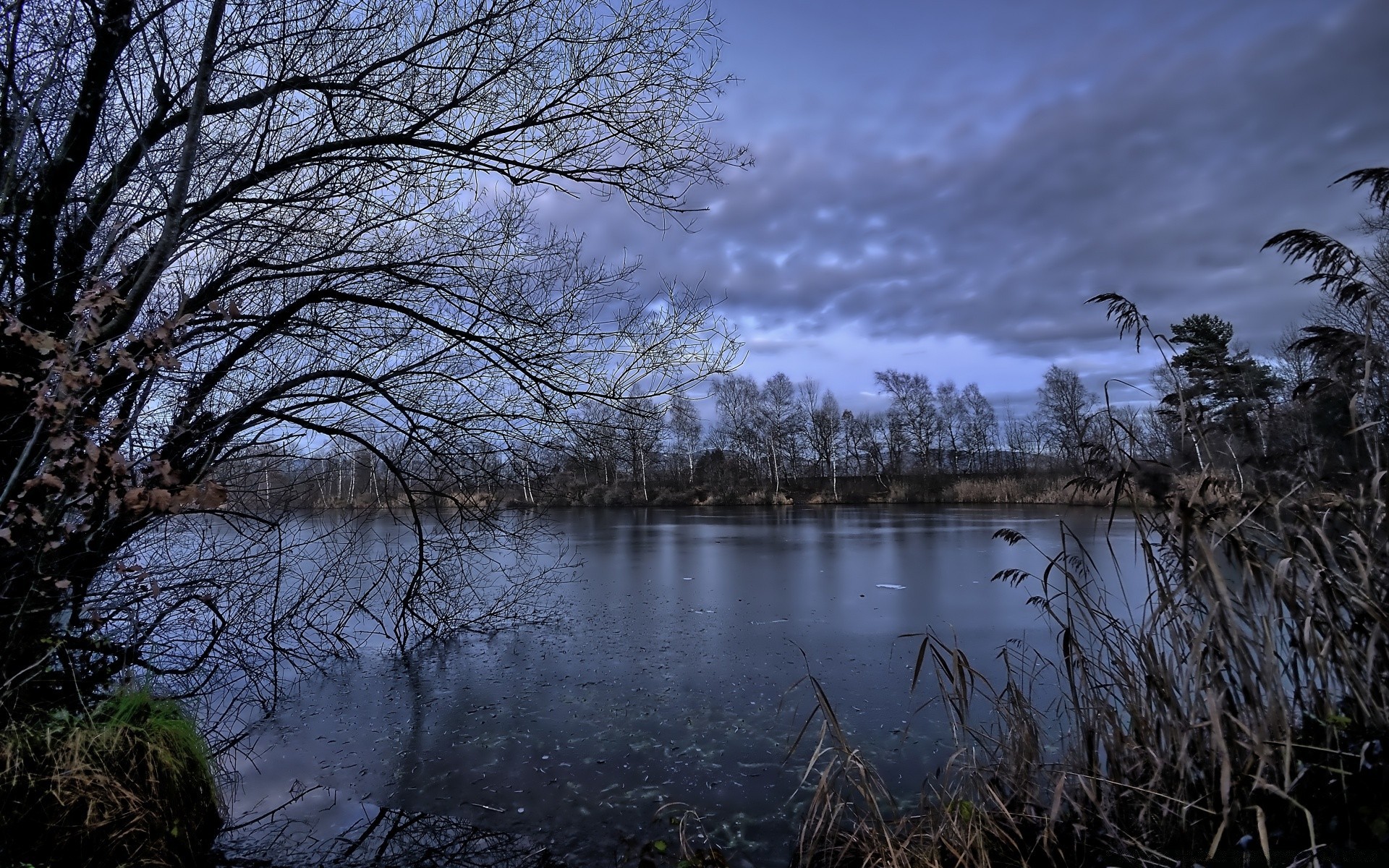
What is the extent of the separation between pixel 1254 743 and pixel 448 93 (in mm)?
5514

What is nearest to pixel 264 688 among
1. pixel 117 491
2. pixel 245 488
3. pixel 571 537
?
pixel 245 488

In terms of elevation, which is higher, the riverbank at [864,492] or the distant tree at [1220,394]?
the distant tree at [1220,394]

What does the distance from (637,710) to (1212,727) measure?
410 centimetres

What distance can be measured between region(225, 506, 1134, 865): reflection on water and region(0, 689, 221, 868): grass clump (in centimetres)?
83

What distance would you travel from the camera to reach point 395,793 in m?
4.59

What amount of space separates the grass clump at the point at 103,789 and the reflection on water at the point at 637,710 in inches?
32.5

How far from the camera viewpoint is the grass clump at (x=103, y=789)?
3.13m

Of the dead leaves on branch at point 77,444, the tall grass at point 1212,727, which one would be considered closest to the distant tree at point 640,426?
the tall grass at point 1212,727

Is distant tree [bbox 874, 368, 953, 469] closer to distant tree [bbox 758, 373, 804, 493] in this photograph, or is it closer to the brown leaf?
distant tree [bbox 758, 373, 804, 493]

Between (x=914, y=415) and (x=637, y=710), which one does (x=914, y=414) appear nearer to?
(x=914, y=415)

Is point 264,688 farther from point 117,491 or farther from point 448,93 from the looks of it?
point 448,93

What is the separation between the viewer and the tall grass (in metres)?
3.06

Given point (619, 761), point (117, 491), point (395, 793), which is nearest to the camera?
point (117, 491)

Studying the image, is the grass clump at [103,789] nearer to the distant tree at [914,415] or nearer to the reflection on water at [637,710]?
the reflection on water at [637,710]
